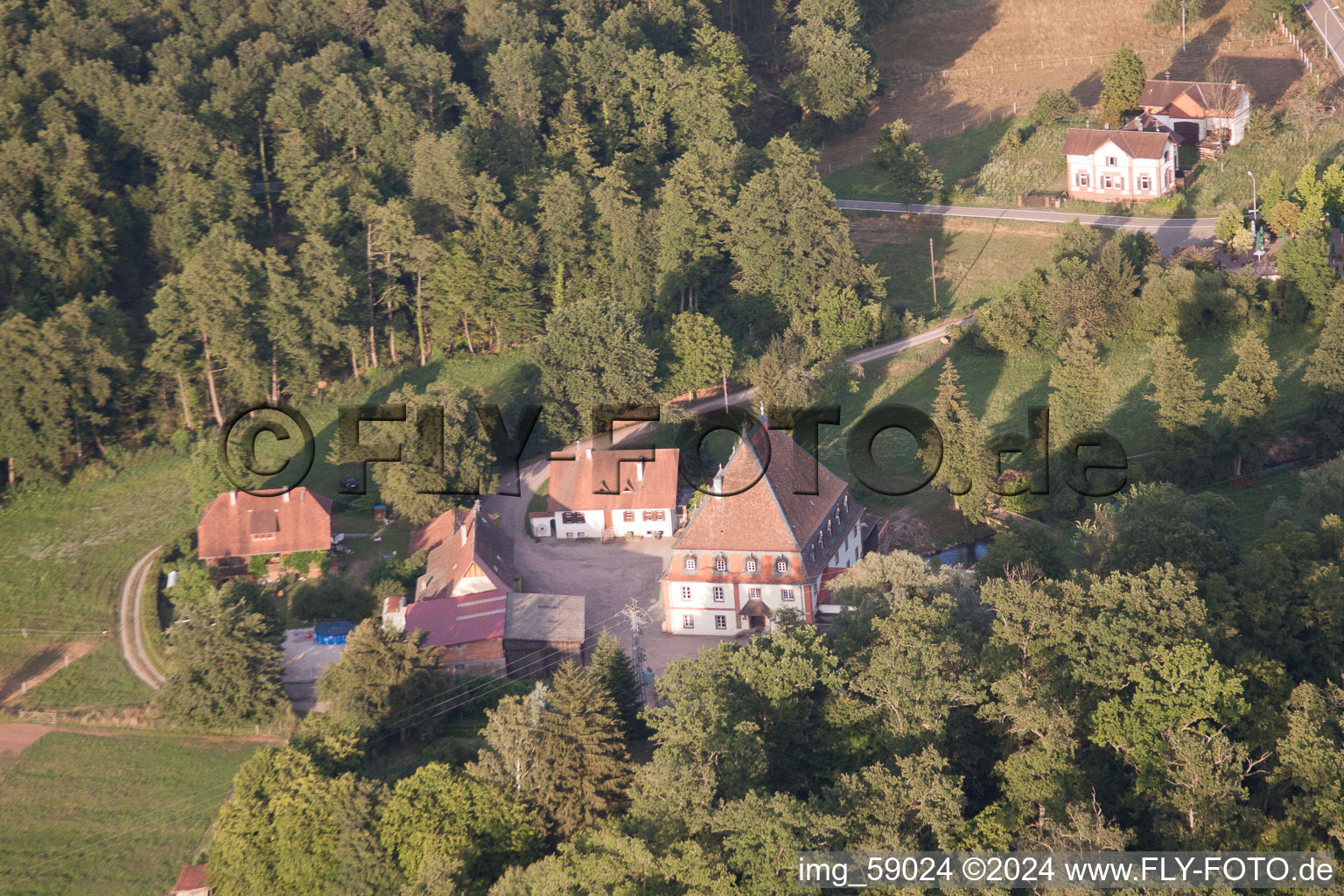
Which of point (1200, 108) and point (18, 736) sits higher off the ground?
point (1200, 108)

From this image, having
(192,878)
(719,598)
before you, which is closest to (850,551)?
(719,598)

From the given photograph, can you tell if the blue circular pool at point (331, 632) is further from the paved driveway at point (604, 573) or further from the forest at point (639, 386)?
the paved driveway at point (604, 573)

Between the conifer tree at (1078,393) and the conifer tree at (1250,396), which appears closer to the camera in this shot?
the conifer tree at (1250,396)

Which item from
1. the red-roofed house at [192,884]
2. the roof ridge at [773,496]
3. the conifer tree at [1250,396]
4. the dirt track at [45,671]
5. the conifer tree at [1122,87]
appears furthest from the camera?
the conifer tree at [1122,87]

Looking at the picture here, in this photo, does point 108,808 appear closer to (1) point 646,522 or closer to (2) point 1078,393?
(1) point 646,522

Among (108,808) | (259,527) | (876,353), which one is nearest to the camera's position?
(108,808)

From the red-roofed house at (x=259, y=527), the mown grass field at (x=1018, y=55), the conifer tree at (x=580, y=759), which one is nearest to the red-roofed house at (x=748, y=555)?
the conifer tree at (x=580, y=759)

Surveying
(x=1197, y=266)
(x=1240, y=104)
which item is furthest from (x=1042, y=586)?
(x=1240, y=104)
